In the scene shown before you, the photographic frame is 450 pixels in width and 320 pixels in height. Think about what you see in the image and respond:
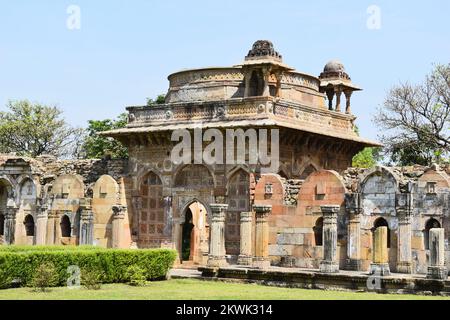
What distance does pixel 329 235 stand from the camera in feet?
69.8

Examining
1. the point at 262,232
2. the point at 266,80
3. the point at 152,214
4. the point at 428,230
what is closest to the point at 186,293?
the point at 262,232

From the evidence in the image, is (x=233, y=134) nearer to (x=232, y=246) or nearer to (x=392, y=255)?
(x=232, y=246)

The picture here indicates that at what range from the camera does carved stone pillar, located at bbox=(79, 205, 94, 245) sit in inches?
1133

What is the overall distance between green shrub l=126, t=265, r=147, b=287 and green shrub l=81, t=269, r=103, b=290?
0.70 meters

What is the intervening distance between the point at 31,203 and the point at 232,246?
8.26 meters

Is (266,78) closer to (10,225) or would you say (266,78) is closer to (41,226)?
(41,226)

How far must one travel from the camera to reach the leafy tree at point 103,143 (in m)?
44.6

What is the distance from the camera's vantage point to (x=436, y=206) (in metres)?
21.2

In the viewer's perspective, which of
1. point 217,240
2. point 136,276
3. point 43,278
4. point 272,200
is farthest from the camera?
point 272,200

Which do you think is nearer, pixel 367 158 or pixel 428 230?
pixel 428 230

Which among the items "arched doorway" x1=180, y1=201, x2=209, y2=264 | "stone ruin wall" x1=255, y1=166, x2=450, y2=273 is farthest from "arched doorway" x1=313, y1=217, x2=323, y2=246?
"arched doorway" x1=180, y1=201, x2=209, y2=264

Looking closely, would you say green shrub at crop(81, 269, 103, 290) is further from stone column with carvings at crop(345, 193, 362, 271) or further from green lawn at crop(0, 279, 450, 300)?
Result: stone column with carvings at crop(345, 193, 362, 271)

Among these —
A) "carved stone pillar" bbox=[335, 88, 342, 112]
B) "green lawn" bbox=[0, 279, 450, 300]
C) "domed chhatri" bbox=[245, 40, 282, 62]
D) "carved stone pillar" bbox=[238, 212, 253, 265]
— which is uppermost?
"domed chhatri" bbox=[245, 40, 282, 62]

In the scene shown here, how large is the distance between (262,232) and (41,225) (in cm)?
1001
